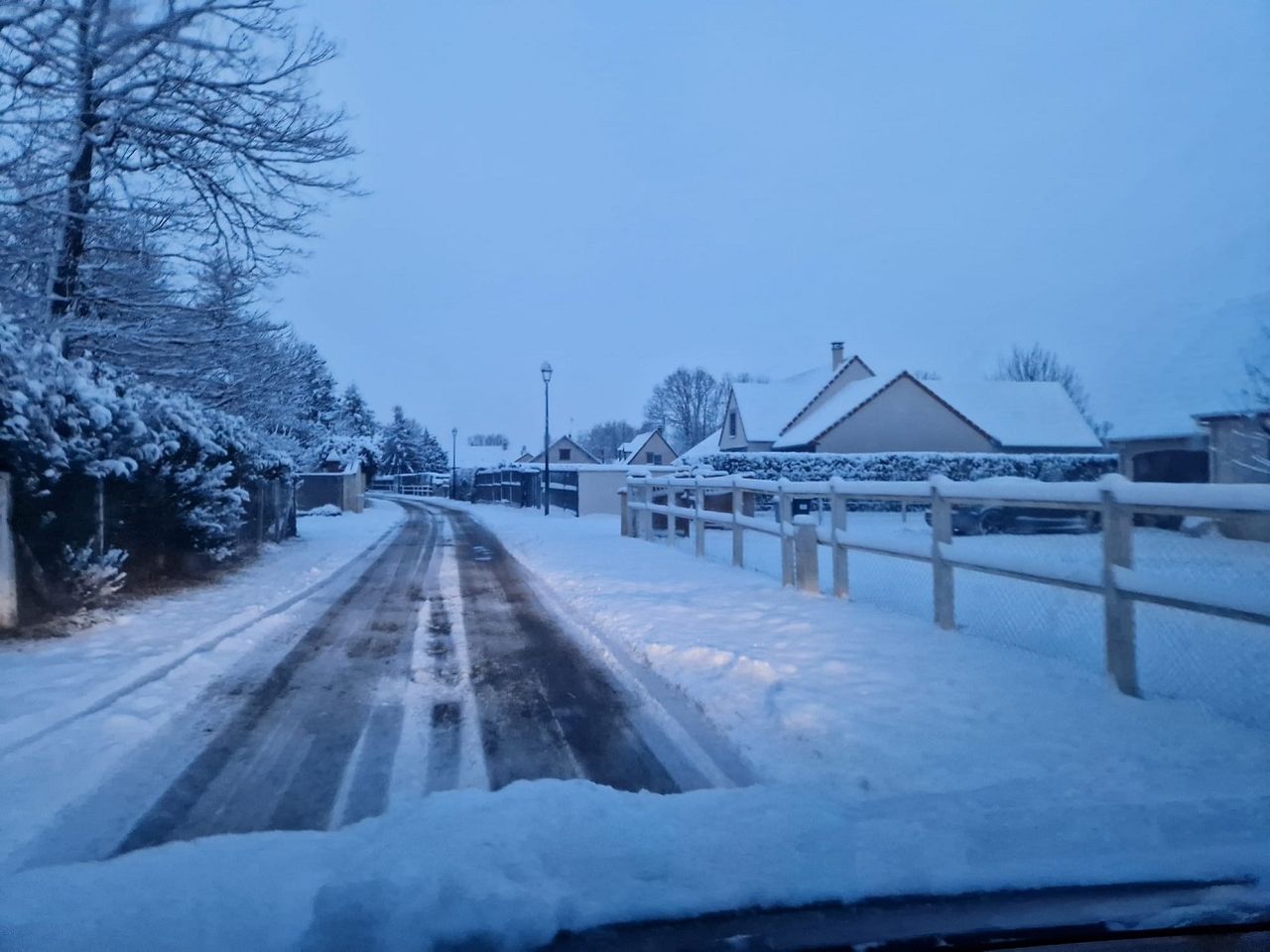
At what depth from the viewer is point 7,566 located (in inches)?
360

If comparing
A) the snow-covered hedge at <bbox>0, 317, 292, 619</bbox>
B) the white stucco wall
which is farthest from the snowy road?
the white stucco wall

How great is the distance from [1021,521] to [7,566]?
9452 millimetres

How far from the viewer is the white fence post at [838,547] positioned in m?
10.3

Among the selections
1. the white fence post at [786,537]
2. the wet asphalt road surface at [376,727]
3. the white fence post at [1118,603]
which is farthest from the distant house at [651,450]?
the white fence post at [1118,603]

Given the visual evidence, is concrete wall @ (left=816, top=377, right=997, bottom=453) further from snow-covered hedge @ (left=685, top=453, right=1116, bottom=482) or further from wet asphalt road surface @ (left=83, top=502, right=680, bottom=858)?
wet asphalt road surface @ (left=83, top=502, right=680, bottom=858)

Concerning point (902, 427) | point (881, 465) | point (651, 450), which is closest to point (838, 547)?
point (881, 465)

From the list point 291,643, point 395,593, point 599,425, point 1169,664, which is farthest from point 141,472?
point 599,425

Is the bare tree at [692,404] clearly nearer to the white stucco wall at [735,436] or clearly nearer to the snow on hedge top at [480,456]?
the snow on hedge top at [480,456]

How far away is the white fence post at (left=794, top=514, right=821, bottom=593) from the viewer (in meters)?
11.0

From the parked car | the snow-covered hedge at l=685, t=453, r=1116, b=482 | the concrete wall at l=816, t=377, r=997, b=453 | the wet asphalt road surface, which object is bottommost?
the wet asphalt road surface

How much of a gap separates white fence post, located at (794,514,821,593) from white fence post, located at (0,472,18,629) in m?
8.14

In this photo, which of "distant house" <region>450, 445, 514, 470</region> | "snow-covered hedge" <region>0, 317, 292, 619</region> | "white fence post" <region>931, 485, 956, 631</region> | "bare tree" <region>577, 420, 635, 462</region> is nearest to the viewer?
"white fence post" <region>931, 485, 956, 631</region>

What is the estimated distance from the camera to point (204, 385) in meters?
17.1

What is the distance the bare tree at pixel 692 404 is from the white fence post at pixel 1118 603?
87454 mm
